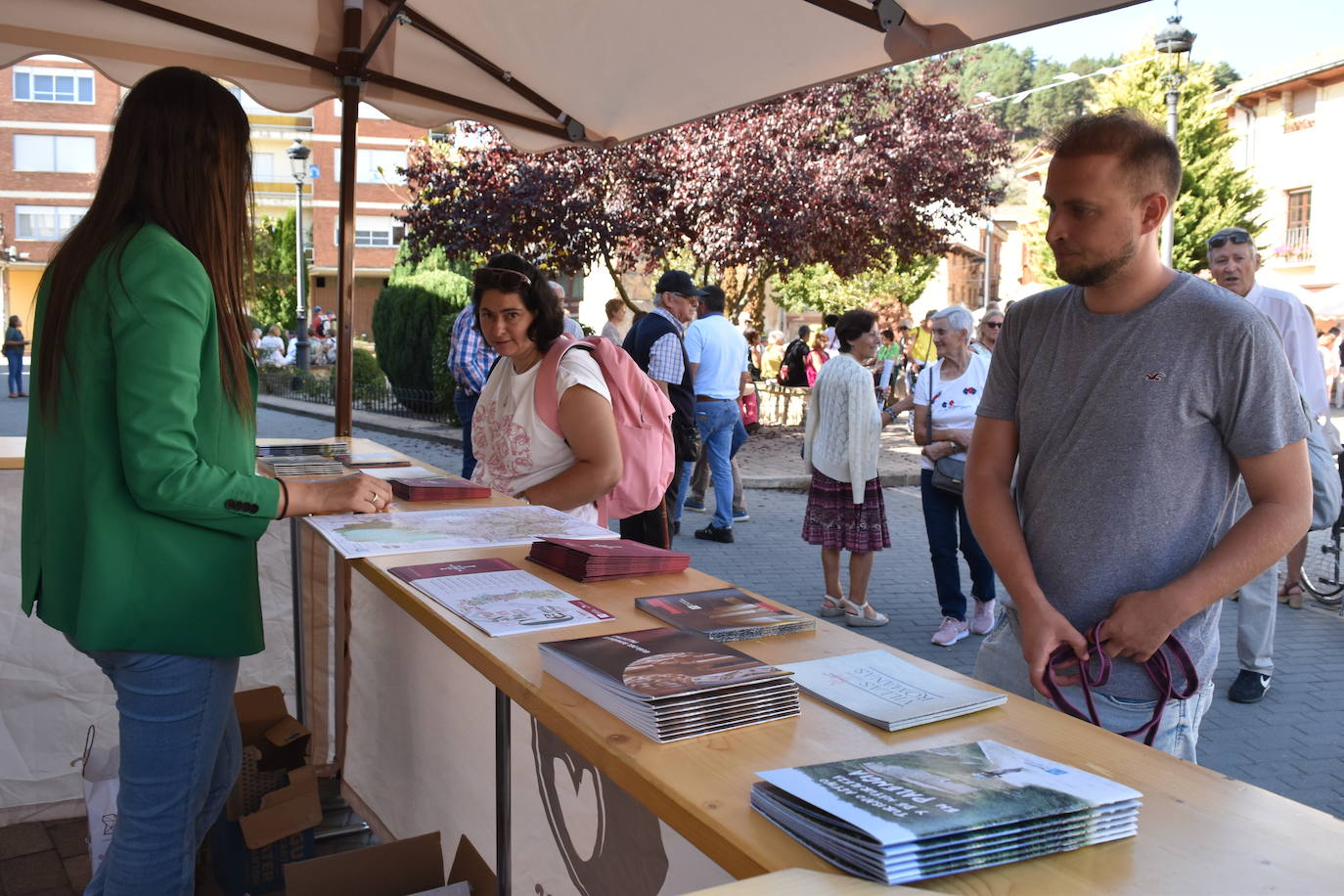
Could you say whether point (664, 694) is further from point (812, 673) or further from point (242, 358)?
point (242, 358)

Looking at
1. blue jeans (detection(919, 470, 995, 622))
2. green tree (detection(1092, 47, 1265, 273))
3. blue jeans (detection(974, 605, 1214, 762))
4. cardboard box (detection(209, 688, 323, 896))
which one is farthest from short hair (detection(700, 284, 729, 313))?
green tree (detection(1092, 47, 1265, 273))

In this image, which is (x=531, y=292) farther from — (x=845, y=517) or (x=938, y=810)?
(x=845, y=517)

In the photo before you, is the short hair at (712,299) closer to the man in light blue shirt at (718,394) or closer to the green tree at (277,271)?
the man in light blue shirt at (718,394)

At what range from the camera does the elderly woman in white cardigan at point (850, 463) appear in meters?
6.31

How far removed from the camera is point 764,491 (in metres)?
11.9

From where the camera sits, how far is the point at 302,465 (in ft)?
12.8

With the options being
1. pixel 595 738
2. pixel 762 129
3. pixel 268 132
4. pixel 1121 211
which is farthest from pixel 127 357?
pixel 268 132

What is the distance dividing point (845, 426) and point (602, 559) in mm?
4014

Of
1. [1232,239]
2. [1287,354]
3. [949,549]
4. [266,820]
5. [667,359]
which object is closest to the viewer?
[266,820]

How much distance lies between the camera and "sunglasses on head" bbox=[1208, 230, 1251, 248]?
571 centimetres

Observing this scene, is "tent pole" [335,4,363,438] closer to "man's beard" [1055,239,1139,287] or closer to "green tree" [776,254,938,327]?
"man's beard" [1055,239,1139,287]

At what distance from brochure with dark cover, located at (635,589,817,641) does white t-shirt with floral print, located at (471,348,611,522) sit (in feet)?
4.48

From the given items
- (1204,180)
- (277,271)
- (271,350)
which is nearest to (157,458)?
(271,350)

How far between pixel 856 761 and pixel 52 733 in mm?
3414
